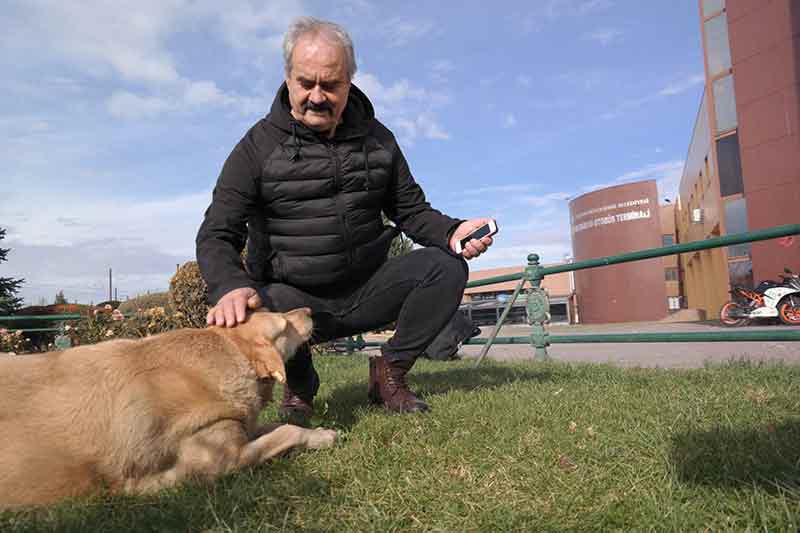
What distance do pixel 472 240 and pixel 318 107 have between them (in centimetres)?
123

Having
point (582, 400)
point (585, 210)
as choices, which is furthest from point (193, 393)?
point (585, 210)

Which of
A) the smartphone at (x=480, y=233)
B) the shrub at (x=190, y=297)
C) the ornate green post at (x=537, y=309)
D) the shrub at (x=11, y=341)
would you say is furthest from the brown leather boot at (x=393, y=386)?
the shrub at (x=11, y=341)

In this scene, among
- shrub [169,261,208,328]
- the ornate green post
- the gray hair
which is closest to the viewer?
the gray hair

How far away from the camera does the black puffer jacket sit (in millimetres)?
3299

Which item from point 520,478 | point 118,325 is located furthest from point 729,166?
point 520,478

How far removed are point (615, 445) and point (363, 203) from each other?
197 cm

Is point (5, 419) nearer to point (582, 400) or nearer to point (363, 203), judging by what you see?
point (363, 203)

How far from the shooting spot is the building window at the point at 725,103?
63.4ft

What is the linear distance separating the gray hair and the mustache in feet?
0.81

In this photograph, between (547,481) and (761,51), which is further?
(761,51)

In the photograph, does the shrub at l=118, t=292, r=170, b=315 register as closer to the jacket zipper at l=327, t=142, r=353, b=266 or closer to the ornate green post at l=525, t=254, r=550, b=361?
the ornate green post at l=525, t=254, r=550, b=361

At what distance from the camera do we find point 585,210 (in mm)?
35531

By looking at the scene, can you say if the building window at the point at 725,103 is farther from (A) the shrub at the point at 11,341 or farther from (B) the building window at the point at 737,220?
(A) the shrub at the point at 11,341

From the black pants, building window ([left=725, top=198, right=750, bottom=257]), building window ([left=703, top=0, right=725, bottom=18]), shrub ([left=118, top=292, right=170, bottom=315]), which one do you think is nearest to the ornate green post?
the black pants
